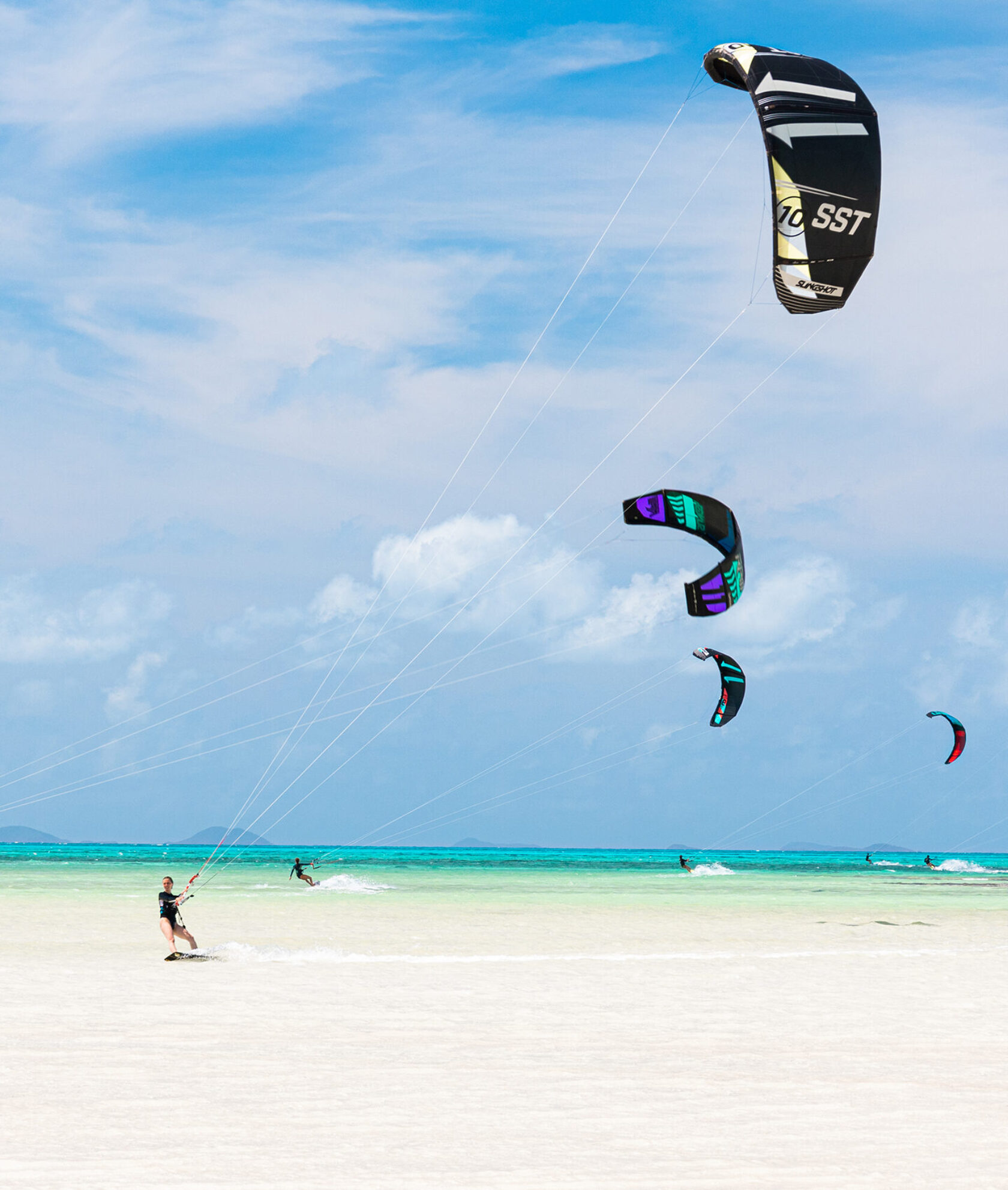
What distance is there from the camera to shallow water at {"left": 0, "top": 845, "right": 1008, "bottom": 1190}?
6.53m

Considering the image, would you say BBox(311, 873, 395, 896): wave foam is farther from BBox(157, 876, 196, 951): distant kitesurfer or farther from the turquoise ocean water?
BBox(157, 876, 196, 951): distant kitesurfer

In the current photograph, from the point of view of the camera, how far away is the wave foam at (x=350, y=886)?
37375 mm

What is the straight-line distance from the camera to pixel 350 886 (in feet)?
132

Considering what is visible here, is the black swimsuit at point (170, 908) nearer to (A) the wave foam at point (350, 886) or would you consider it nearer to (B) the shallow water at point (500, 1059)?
(B) the shallow water at point (500, 1059)

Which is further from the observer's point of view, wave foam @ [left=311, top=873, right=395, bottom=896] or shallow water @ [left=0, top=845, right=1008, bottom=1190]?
wave foam @ [left=311, top=873, right=395, bottom=896]

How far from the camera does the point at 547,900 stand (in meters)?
34.0

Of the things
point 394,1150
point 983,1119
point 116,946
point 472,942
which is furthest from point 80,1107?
point 472,942

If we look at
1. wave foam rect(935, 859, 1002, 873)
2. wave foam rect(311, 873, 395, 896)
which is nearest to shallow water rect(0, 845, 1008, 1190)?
wave foam rect(311, 873, 395, 896)

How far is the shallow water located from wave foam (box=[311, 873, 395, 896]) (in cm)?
1568

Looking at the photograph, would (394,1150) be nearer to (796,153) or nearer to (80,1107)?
(80,1107)

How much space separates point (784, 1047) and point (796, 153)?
717cm

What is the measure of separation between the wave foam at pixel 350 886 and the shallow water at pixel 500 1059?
15680 mm

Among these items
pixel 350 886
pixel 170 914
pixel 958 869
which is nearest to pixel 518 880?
pixel 350 886

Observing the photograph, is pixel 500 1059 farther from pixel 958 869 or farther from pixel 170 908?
pixel 958 869
